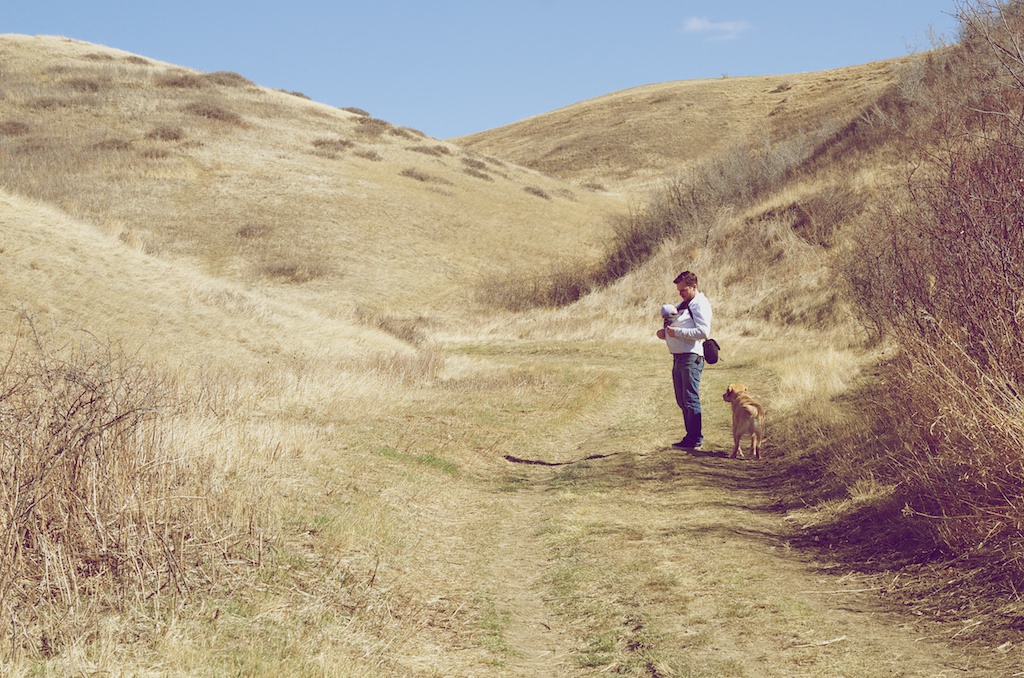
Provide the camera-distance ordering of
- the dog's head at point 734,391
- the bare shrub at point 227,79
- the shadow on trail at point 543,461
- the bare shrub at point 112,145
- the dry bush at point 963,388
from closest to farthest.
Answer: the dry bush at point 963,388 → the dog's head at point 734,391 → the shadow on trail at point 543,461 → the bare shrub at point 112,145 → the bare shrub at point 227,79

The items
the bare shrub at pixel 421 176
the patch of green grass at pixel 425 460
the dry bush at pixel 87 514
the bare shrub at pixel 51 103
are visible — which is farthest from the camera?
the bare shrub at pixel 421 176

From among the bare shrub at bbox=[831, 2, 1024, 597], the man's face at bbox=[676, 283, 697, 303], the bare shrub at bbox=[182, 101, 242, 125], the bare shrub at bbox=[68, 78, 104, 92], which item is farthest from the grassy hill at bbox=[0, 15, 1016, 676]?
the bare shrub at bbox=[68, 78, 104, 92]

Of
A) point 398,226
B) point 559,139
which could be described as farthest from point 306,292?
point 559,139

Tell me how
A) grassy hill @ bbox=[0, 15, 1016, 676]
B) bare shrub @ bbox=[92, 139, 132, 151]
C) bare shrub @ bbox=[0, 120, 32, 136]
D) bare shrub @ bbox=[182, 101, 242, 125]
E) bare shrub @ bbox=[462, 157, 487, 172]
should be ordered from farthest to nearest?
bare shrub @ bbox=[462, 157, 487, 172]
bare shrub @ bbox=[182, 101, 242, 125]
bare shrub @ bbox=[0, 120, 32, 136]
bare shrub @ bbox=[92, 139, 132, 151]
grassy hill @ bbox=[0, 15, 1016, 676]

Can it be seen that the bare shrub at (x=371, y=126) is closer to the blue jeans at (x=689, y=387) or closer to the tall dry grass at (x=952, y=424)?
the blue jeans at (x=689, y=387)

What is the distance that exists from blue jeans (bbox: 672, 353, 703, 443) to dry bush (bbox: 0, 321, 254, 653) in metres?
6.18

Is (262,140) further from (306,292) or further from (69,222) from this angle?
(69,222)

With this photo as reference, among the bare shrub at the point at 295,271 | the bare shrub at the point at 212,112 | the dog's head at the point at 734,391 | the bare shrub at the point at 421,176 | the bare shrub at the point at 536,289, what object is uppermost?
the bare shrub at the point at 212,112

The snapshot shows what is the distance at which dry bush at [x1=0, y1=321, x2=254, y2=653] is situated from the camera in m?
4.65

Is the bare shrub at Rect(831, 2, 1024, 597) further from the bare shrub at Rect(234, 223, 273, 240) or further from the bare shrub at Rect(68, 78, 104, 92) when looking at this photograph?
the bare shrub at Rect(68, 78, 104, 92)

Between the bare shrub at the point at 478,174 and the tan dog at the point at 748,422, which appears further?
the bare shrub at the point at 478,174

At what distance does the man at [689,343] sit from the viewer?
10.3 m

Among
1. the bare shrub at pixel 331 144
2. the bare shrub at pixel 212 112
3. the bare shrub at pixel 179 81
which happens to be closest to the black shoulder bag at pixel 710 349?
the bare shrub at pixel 331 144

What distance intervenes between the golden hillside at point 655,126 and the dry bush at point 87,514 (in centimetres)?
5990
